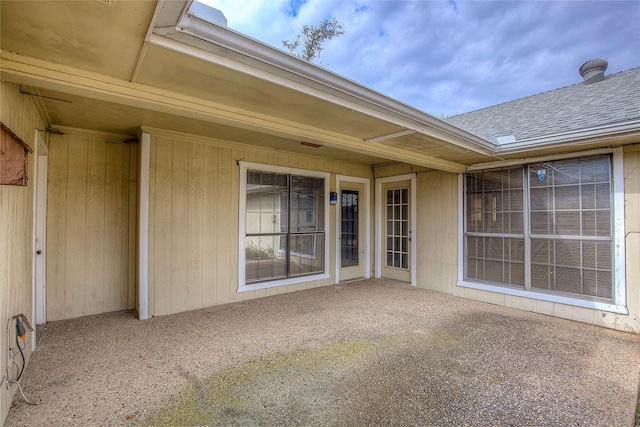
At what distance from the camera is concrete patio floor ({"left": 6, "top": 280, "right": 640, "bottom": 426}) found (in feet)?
6.33

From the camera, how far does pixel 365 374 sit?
2.40 metres

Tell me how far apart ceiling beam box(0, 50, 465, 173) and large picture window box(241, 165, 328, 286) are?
1831 mm

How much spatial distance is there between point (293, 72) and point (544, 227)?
4.20 m

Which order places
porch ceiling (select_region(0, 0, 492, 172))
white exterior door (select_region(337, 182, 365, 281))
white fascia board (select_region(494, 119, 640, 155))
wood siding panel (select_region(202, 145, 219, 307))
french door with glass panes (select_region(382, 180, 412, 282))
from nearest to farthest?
1. porch ceiling (select_region(0, 0, 492, 172))
2. white fascia board (select_region(494, 119, 640, 155))
3. wood siding panel (select_region(202, 145, 219, 307))
4. french door with glass panes (select_region(382, 180, 412, 282))
5. white exterior door (select_region(337, 182, 365, 281))

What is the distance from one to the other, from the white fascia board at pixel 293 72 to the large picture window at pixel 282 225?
2577 millimetres

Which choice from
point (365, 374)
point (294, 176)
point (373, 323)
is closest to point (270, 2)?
point (294, 176)

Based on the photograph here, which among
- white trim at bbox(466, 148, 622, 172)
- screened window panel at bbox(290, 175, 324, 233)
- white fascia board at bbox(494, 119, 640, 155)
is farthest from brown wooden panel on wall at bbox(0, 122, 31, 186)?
white trim at bbox(466, 148, 622, 172)

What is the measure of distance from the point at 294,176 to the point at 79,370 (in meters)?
3.72

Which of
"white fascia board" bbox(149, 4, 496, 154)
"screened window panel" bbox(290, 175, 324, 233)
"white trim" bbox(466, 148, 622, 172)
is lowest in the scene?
"screened window panel" bbox(290, 175, 324, 233)

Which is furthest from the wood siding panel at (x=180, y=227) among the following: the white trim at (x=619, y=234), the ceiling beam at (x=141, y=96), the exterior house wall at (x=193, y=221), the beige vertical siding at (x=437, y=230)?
the white trim at (x=619, y=234)

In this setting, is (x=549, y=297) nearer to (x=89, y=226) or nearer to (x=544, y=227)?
(x=544, y=227)

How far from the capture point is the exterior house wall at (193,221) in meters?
3.79

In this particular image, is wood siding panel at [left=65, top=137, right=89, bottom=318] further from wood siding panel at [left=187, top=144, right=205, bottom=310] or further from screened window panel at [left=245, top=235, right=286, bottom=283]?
screened window panel at [left=245, top=235, right=286, bottom=283]

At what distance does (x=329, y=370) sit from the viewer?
8.10 ft
